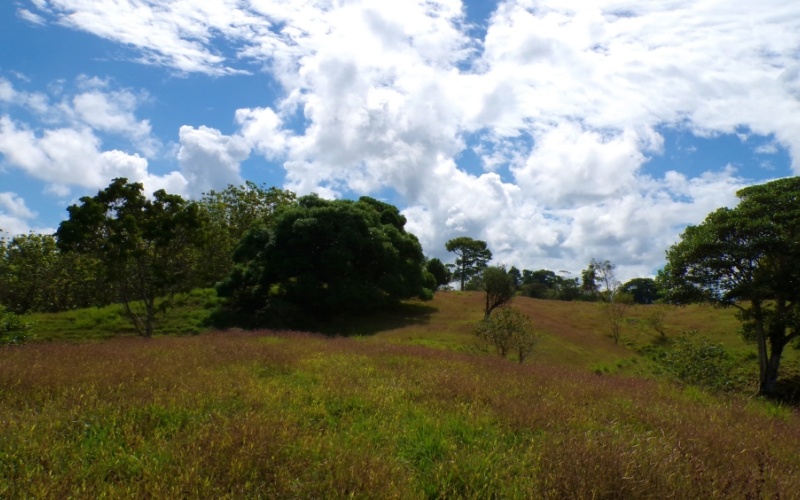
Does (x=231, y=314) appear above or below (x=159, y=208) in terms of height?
below

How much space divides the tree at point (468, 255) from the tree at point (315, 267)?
5197 centimetres

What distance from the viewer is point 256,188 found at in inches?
2009

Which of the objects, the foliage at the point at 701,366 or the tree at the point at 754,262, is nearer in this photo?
the foliage at the point at 701,366

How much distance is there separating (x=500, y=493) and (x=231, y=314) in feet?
101

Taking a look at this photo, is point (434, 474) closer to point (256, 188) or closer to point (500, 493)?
point (500, 493)

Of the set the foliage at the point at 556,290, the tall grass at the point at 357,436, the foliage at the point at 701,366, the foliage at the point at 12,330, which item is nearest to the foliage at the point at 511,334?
the foliage at the point at 701,366

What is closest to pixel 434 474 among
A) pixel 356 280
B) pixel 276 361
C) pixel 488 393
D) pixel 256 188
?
pixel 488 393

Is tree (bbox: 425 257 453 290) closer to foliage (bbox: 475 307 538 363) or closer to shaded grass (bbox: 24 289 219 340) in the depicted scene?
shaded grass (bbox: 24 289 219 340)

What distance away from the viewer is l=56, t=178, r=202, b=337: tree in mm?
20453

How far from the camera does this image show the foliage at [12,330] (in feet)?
40.8

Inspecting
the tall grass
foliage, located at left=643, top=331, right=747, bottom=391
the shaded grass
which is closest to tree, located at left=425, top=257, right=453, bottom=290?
the shaded grass

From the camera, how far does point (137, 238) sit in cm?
2094

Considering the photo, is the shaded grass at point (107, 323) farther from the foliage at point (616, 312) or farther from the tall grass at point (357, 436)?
the foliage at point (616, 312)

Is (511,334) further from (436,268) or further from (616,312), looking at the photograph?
(436,268)
